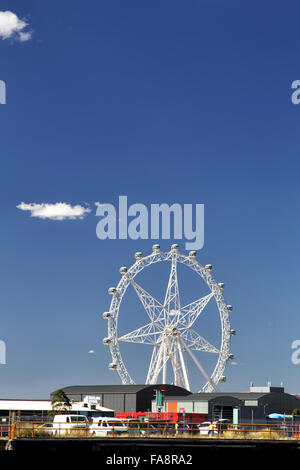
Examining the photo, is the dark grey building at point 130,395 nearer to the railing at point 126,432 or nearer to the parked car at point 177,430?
the parked car at point 177,430

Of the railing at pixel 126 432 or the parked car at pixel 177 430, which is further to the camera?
the parked car at pixel 177 430

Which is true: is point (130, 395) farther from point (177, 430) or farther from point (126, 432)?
point (177, 430)

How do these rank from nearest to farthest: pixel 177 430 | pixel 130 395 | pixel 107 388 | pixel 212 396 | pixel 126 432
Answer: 1. pixel 177 430
2. pixel 126 432
3. pixel 212 396
4. pixel 130 395
5. pixel 107 388

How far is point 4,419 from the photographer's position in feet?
243

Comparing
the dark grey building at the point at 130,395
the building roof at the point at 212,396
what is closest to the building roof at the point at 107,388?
the dark grey building at the point at 130,395

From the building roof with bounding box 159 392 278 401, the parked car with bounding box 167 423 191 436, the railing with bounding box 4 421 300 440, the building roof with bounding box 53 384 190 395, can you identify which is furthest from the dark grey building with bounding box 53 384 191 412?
the railing with bounding box 4 421 300 440

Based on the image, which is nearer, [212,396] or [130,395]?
[212,396]

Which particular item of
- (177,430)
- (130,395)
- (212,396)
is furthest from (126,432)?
(130,395)

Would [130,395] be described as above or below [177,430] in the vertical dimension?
above

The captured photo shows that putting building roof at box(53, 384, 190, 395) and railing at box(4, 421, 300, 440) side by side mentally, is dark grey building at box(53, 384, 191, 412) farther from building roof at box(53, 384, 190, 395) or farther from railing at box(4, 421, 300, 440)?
railing at box(4, 421, 300, 440)

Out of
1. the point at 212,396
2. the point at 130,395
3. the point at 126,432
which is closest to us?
the point at 126,432

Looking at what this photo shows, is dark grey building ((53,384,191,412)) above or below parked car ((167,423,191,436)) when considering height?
above
